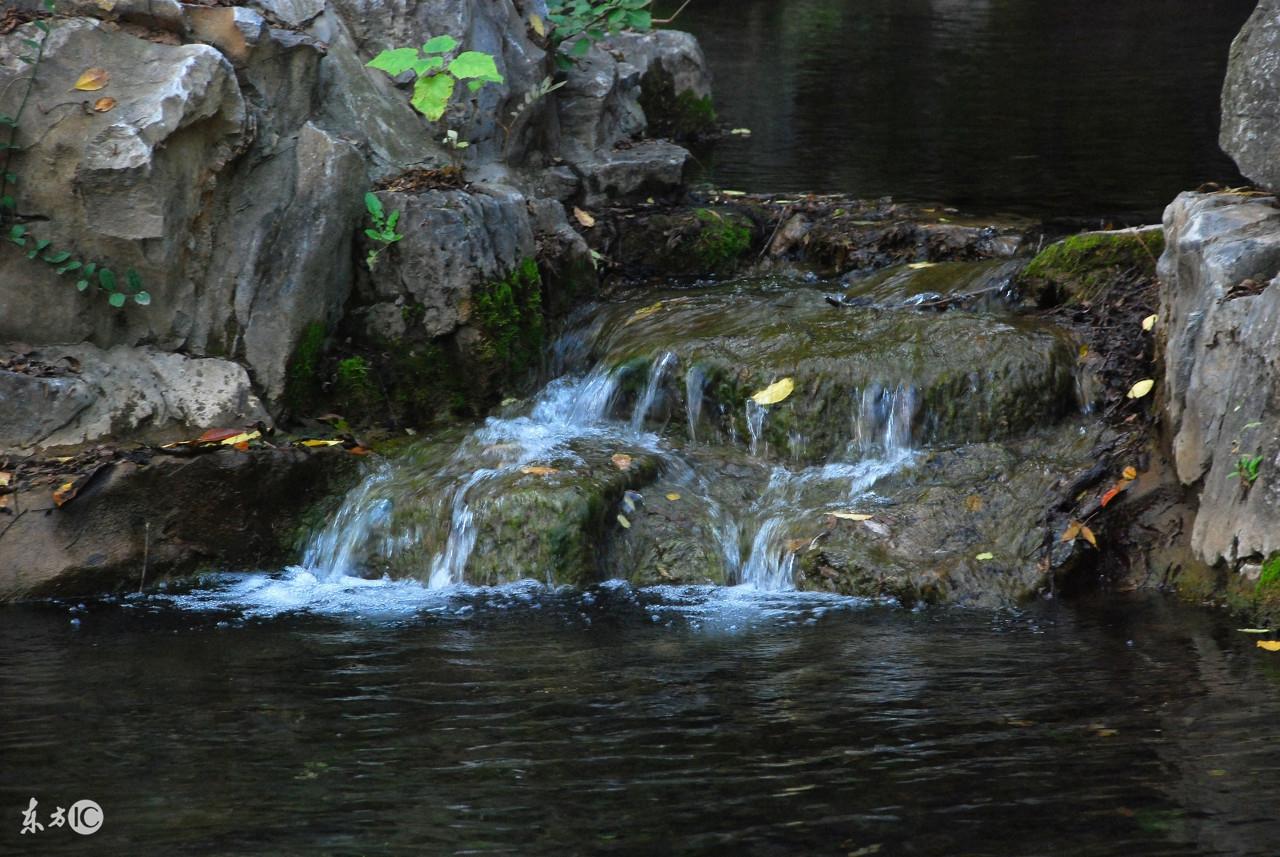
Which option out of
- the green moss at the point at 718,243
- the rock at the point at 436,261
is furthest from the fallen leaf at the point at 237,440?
the green moss at the point at 718,243

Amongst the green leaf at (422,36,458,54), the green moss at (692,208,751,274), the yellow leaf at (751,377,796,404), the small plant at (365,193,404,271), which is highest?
the green leaf at (422,36,458,54)

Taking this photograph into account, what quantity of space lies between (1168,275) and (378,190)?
14.9ft

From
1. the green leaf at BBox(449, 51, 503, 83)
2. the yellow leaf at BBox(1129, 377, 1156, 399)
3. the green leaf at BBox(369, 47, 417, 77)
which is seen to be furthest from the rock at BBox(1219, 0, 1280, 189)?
the green leaf at BBox(369, 47, 417, 77)

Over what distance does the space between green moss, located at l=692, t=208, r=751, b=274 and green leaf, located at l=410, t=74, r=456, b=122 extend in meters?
2.52

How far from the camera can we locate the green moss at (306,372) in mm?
8031

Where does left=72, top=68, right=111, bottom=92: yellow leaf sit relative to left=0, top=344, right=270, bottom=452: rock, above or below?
above

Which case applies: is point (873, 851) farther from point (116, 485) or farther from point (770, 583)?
point (116, 485)

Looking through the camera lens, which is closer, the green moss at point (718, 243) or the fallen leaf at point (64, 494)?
the fallen leaf at point (64, 494)

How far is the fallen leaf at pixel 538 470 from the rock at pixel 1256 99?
374cm

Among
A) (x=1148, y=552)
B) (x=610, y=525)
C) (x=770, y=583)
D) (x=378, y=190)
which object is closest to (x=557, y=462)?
(x=610, y=525)

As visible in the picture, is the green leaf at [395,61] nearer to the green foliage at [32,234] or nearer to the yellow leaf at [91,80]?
the yellow leaf at [91,80]

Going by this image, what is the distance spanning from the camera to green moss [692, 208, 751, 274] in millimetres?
10461

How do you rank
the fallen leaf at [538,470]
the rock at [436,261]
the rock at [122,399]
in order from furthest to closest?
the rock at [436,261] → the fallen leaf at [538,470] → the rock at [122,399]

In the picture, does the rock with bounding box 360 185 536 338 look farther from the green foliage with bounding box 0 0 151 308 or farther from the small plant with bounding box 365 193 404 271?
the green foliage with bounding box 0 0 151 308
